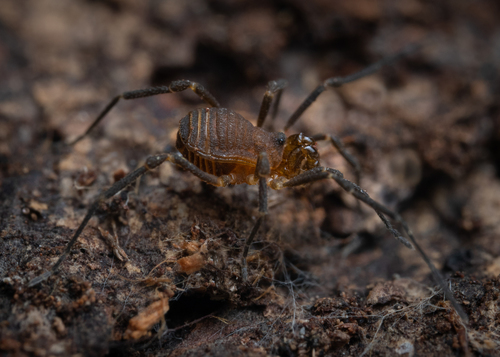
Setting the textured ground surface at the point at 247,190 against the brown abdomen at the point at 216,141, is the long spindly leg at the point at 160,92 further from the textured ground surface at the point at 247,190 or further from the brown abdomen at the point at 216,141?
the brown abdomen at the point at 216,141

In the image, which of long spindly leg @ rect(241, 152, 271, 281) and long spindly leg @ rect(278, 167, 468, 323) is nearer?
long spindly leg @ rect(278, 167, 468, 323)

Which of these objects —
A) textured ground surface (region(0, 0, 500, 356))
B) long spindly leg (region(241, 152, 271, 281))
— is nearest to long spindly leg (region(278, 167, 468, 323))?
textured ground surface (region(0, 0, 500, 356))

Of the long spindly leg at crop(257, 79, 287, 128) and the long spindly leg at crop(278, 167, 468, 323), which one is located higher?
the long spindly leg at crop(257, 79, 287, 128)

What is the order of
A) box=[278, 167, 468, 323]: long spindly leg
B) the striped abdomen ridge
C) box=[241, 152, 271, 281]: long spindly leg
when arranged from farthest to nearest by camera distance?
the striped abdomen ridge
box=[241, 152, 271, 281]: long spindly leg
box=[278, 167, 468, 323]: long spindly leg

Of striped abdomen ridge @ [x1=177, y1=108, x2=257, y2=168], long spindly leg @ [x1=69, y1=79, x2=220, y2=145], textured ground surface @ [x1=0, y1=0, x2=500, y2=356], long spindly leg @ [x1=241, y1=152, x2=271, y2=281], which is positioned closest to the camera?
textured ground surface @ [x1=0, y1=0, x2=500, y2=356]

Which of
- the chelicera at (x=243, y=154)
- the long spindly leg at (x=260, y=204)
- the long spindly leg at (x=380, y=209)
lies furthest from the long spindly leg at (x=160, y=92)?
the long spindly leg at (x=380, y=209)

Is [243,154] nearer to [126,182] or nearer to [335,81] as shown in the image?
[126,182]

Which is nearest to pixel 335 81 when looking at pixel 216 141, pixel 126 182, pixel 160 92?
pixel 216 141

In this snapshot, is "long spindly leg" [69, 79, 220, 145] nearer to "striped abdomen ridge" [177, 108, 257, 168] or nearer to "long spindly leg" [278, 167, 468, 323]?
"striped abdomen ridge" [177, 108, 257, 168]
